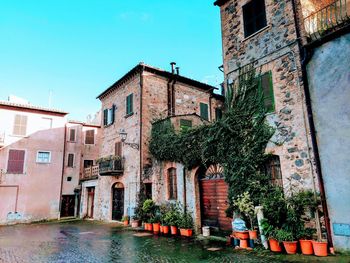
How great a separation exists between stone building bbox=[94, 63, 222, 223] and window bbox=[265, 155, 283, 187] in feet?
17.2

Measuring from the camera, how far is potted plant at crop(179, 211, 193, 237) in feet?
35.6

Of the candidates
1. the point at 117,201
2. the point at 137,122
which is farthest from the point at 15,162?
the point at 137,122

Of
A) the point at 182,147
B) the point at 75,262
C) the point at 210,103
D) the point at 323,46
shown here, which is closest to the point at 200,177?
the point at 182,147

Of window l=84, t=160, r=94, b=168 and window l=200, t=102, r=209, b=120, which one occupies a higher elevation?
window l=200, t=102, r=209, b=120

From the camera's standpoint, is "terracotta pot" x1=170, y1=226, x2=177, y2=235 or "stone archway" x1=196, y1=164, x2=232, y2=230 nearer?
"stone archway" x1=196, y1=164, x2=232, y2=230

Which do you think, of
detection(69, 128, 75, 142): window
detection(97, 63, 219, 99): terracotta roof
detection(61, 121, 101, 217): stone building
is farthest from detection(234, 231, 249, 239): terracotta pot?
detection(69, 128, 75, 142): window

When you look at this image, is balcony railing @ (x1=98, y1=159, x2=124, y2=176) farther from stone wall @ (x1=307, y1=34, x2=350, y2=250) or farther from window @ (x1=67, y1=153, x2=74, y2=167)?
stone wall @ (x1=307, y1=34, x2=350, y2=250)

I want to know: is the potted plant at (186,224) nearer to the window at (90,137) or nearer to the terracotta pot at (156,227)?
the terracotta pot at (156,227)

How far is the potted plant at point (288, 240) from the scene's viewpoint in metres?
7.23

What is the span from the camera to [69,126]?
899 inches

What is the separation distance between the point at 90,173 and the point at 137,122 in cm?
834

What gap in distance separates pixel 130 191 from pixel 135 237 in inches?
178

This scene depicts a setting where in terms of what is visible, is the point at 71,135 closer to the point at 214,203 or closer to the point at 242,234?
the point at 214,203

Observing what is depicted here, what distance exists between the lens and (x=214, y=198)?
1089 cm
